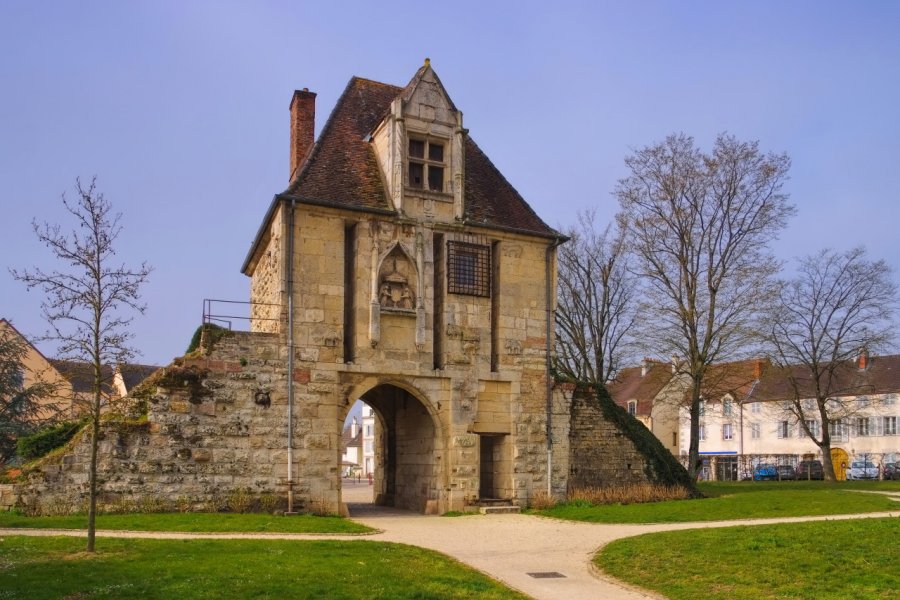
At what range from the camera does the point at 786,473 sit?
140 feet

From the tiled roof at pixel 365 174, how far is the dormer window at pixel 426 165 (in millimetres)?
891

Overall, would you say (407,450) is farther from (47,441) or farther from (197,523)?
(47,441)

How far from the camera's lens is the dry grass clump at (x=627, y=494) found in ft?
72.0

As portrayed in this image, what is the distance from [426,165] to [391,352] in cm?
500

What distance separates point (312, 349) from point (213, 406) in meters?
2.58

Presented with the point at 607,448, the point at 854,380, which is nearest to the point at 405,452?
the point at 607,448

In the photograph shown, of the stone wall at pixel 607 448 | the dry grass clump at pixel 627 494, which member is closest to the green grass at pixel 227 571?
the dry grass clump at pixel 627 494

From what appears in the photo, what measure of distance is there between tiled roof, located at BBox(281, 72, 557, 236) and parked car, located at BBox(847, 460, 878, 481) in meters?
→ 32.5

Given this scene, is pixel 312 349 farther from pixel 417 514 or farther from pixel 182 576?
pixel 182 576

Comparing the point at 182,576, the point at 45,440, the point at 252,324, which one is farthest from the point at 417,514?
the point at 182,576

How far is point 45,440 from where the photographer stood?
19344mm

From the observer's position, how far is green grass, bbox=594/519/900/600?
10211 millimetres

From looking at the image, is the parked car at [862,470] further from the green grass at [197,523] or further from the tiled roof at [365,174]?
the green grass at [197,523]

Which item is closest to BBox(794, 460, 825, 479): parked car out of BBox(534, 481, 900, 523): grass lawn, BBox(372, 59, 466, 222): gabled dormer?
BBox(534, 481, 900, 523): grass lawn
